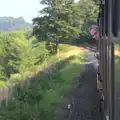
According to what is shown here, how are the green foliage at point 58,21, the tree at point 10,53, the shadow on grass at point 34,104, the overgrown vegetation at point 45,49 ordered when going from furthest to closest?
1. the green foliage at point 58,21
2. the tree at point 10,53
3. the overgrown vegetation at point 45,49
4. the shadow on grass at point 34,104

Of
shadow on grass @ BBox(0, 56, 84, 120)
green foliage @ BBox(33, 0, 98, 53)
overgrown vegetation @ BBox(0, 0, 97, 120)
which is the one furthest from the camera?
green foliage @ BBox(33, 0, 98, 53)

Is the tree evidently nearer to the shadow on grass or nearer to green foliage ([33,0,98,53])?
green foliage ([33,0,98,53])

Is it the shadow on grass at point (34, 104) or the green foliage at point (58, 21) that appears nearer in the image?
the shadow on grass at point (34, 104)

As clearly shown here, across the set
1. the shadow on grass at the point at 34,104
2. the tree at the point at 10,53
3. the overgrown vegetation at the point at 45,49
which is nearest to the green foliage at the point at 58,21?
the overgrown vegetation at the point at 45,49

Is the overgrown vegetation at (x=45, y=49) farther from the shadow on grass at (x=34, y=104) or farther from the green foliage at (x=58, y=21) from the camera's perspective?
the shadow on grass at (x=34, y=104)

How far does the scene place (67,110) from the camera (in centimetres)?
1005

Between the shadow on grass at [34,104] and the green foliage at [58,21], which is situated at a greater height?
the green foliage at [58,21]

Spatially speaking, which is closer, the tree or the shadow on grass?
the shadow on grass

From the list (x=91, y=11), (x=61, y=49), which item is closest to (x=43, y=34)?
(x=61, y=49)

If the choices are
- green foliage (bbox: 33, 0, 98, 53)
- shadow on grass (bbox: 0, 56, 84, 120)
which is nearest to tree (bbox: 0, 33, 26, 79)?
green foliage (bbox: 33, 0, 98, 53)

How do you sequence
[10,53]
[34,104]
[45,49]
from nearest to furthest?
[34,104] < [10,53] < [45,49]

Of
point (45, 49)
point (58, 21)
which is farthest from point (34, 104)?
point (58, 21)

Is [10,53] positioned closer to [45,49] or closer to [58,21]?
[45,49]

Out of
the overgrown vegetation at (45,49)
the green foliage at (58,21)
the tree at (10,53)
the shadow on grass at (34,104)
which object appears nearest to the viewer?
the shadow on grass at (34,104)
